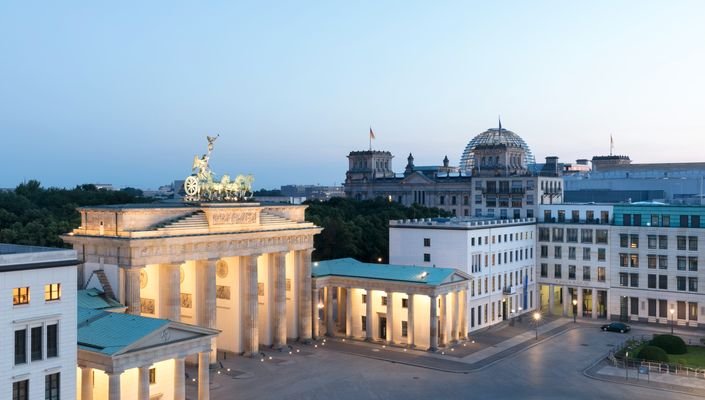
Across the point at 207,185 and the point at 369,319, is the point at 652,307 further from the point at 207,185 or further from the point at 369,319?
the point at 207,185

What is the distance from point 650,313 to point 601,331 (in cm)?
1149

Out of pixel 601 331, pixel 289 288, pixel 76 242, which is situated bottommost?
pixel 601 331

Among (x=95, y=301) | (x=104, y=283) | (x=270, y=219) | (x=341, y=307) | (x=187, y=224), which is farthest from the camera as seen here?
(x=341, y=307)

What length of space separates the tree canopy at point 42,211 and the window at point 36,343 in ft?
195

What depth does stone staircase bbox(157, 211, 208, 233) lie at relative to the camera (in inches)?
2816

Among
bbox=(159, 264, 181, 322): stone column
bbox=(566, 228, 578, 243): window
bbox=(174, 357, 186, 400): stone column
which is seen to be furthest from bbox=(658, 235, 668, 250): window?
bbox=(174, 357, 186, 400): stone column

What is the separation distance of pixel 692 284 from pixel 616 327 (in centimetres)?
1419

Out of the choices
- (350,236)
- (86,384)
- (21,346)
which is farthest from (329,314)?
(21,346)

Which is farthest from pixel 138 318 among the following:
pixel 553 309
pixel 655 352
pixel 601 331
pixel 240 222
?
pixel 553 309

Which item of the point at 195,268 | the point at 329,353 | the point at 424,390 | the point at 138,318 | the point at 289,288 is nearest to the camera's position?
the point at 138,318

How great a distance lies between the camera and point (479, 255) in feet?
328

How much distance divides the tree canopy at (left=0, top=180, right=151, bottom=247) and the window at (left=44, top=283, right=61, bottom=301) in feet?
192

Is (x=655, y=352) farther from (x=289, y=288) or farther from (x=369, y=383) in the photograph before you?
Answer: (x=289, y=288)

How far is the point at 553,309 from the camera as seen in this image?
382 ft
